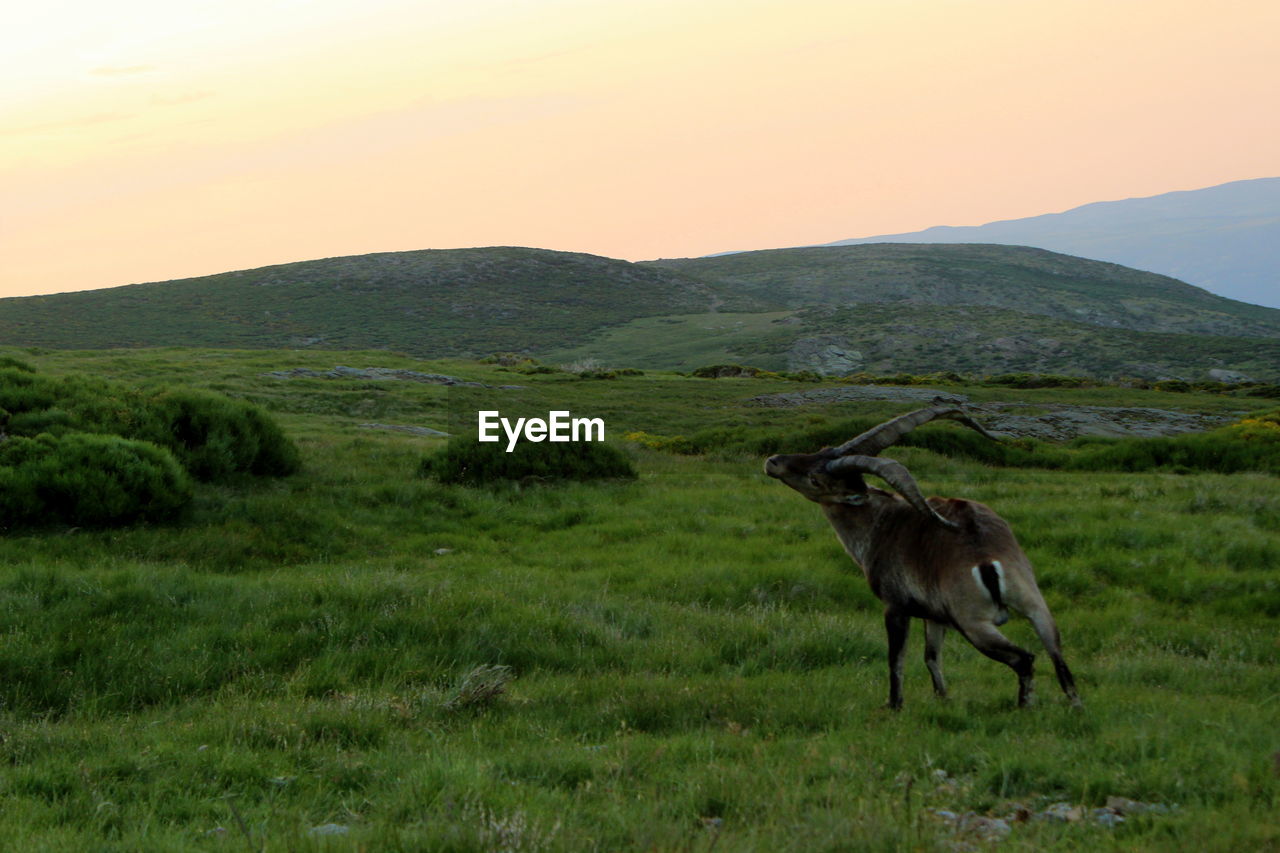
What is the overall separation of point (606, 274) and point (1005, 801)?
13310 cm

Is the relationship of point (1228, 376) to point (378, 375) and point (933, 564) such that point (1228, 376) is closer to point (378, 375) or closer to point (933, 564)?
point (378, 375)

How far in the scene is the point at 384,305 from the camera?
112 m

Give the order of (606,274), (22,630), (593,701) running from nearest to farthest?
(593,701)
(22,630)
(606,274)

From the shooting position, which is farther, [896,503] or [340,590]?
Result: [340,590]

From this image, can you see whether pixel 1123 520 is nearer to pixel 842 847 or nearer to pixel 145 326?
pixel 842 847

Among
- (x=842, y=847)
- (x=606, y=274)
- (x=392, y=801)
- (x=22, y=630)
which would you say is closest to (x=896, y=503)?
(x=842, y=847)

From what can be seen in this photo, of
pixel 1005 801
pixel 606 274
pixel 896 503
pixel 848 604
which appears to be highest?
pixel 606 274

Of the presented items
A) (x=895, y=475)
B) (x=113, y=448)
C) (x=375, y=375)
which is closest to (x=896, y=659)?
(x=895, y=475)

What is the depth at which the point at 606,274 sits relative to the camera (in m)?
136

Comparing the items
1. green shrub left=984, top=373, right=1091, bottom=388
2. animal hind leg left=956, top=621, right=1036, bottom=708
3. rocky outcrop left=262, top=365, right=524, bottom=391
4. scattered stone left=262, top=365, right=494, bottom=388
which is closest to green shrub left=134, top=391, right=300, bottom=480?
animal hind leg left=956, top=621, right=1036, bottom=708

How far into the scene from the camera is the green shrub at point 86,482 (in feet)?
42.4

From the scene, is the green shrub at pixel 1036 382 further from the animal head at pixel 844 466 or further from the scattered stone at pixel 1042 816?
the scattered stone at pixel 1042 816

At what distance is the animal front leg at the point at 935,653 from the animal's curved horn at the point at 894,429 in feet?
4.54

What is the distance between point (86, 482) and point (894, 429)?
1116 cm
